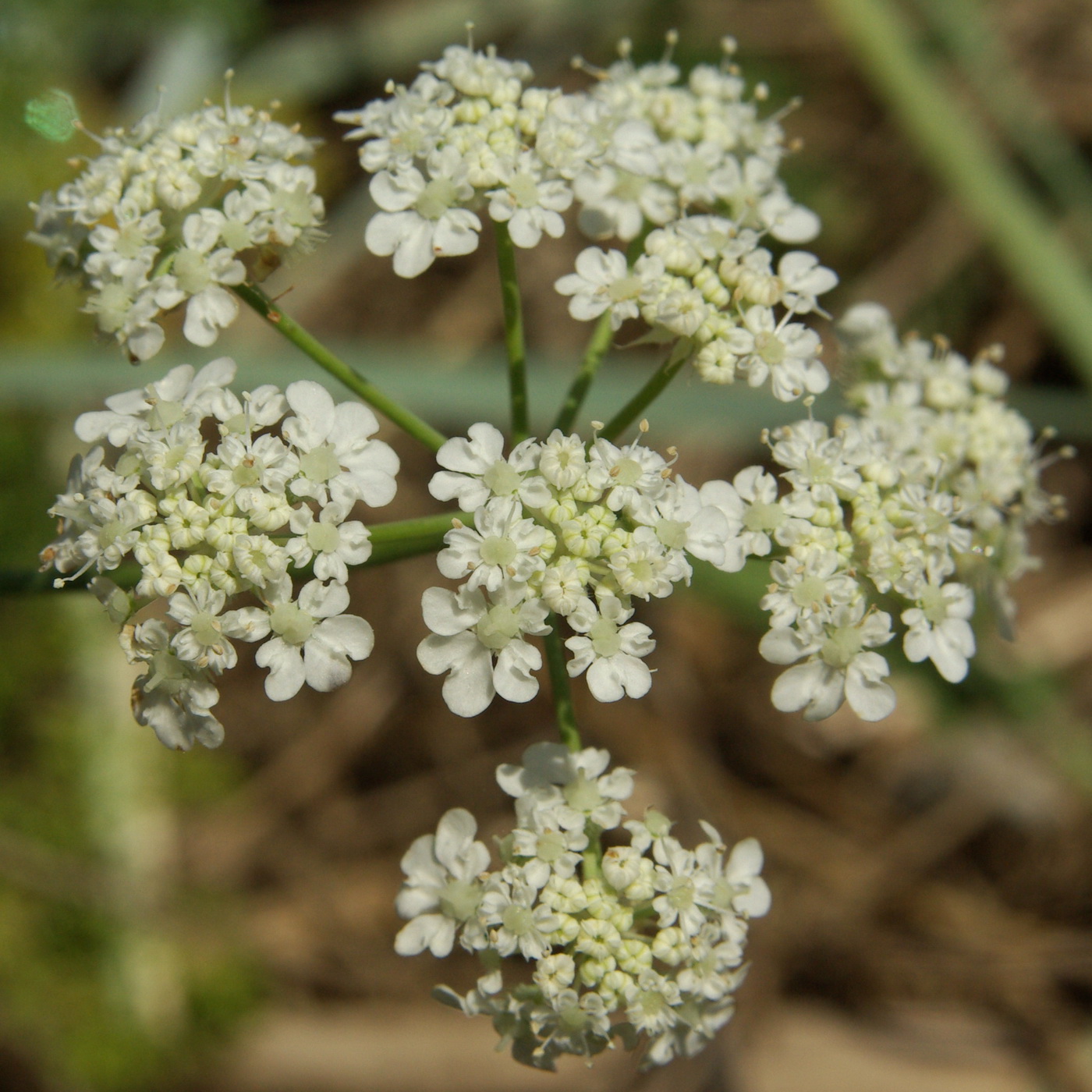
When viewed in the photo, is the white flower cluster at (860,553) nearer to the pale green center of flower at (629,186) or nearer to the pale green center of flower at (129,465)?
the pale green center of flower at (629,186)

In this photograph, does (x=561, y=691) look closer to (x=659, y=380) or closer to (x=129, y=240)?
(x=659, y=380)

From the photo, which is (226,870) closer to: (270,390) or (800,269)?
(270,390)

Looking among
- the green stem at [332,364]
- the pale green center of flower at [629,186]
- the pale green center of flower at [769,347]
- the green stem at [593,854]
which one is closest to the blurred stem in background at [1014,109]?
the pale green center of flower at [629,186]

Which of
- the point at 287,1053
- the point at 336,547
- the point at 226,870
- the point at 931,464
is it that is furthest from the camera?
the point at 226,870

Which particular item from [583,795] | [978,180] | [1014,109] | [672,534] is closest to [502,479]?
[672,534]

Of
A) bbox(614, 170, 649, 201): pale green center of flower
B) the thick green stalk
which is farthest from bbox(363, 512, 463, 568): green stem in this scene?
the thick green stalk

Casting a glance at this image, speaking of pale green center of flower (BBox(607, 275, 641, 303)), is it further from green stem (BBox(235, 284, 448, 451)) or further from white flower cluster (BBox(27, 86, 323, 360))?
white flower cluster (BBox(27, 86, 323, 360))

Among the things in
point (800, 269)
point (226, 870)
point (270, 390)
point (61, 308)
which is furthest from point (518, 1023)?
point (61, 308)
